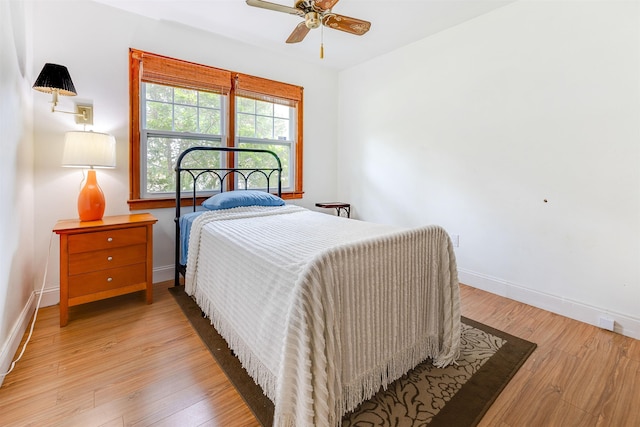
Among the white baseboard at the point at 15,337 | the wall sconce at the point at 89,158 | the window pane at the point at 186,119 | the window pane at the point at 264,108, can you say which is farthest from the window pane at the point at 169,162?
the white baseboard at the point at 15,337

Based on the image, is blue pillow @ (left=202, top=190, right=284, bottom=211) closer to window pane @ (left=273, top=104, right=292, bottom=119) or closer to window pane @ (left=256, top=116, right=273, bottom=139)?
window pane @ (left=256, top=116, right=273, bottom=139)

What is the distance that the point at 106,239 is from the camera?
2.16 m

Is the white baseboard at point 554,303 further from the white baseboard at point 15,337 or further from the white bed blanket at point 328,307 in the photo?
the white baseboard at point 15,337

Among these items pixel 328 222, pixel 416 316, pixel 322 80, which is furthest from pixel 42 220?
pixel 322 80

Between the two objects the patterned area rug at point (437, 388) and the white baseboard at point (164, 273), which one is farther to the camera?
the white baseboard at point (164, 273)

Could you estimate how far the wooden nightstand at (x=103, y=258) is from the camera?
203 cm

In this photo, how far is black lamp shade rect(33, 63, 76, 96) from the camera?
6.70ft

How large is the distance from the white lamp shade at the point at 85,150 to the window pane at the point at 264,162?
4.45 feet

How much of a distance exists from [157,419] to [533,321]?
254cm

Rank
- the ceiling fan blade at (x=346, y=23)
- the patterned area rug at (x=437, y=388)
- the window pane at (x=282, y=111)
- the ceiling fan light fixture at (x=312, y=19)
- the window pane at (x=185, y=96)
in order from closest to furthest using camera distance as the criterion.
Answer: the patterned area rug at (x=437, y=388) < the ceiling fan light fixture at (x=312, y=19) < the ceiling fan blade at (x=346, y=23) < the window pane at (x=185, y=96) < the window pane at (x=282, y=111)

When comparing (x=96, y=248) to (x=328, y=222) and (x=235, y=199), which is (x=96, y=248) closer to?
(x=235, y=199)

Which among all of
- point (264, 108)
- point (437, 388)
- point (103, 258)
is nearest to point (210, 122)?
point (264, 108)

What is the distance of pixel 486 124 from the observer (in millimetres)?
2711

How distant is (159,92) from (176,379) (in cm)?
257
